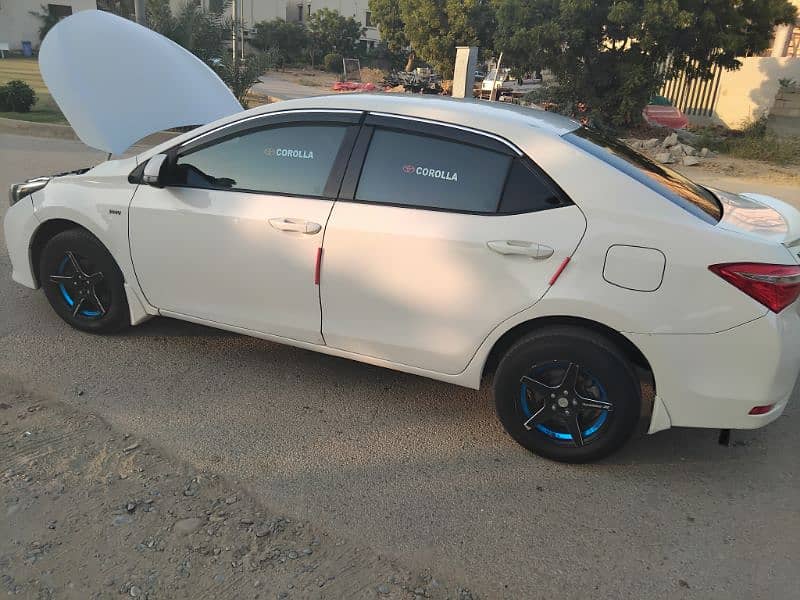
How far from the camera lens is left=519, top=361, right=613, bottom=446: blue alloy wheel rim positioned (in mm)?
2951

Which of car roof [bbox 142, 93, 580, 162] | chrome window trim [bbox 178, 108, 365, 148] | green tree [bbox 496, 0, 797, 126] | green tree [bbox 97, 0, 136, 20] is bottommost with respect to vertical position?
chrome window trim [bbox 178, 108, 365, 148]

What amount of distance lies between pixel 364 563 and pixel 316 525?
0.29 metres

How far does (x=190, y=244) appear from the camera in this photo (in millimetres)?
3604

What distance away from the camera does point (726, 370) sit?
8.95ft

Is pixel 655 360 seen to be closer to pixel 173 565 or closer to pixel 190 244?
pixel 173 565

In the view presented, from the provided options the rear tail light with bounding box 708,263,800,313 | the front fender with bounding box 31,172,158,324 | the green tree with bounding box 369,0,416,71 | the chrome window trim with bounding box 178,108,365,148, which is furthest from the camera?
the green tree with bounding box 369,0,416,71

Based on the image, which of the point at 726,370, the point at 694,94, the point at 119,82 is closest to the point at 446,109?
the point at 726,370

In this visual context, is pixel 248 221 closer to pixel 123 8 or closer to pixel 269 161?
pixel 269 161

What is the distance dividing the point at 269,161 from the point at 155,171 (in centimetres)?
68

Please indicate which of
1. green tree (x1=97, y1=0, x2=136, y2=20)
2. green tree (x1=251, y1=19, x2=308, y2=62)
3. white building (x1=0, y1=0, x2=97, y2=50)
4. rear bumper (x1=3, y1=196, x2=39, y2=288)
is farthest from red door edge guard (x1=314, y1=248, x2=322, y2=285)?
green tree (x1=251, y1=19, x2=308, y2=62)

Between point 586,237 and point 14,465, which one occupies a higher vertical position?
point 586,237

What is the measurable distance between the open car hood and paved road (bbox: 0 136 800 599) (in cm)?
150

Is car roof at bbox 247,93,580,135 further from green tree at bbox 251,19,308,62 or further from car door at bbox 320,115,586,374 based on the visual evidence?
green tree at bbox 251,19,308,62

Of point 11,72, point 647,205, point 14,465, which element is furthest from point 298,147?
point 11,72
